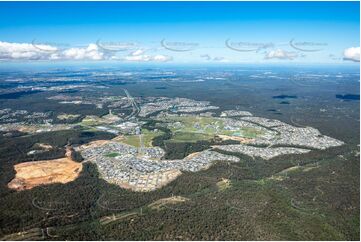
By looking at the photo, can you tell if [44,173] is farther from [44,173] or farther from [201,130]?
[201,130]

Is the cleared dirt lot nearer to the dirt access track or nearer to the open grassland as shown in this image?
the dirt access track

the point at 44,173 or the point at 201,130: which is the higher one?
the point at 44,173

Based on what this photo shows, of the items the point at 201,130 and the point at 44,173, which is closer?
the point at 44,173

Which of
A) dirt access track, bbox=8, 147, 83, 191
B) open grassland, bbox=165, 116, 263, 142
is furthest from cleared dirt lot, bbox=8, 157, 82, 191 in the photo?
open grassland, bbox=165, 116, 263, 142

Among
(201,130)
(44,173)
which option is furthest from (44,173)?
(201,130)

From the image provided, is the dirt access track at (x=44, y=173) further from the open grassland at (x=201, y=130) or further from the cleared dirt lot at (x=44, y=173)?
the open grassland at (x=201, y=130)

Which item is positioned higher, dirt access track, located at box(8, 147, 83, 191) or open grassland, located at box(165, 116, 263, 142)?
dirt access track, located at box(8, 147, 83, 191)

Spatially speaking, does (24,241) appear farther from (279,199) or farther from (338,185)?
(338,185)

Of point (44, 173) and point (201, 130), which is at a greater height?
point (44, 173)
